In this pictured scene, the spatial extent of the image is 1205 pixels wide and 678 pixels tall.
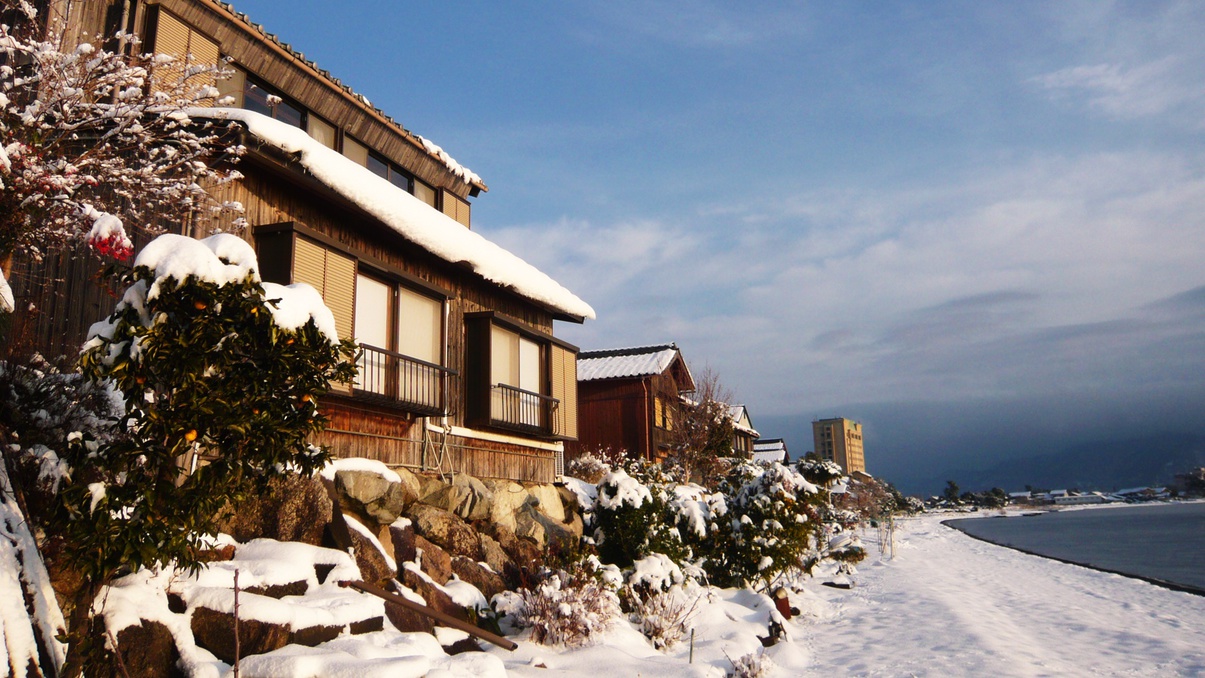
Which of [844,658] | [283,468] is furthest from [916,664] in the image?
[283,468]

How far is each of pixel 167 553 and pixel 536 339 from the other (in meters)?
11.8

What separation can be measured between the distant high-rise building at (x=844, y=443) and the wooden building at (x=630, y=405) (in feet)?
250

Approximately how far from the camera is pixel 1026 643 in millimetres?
15297

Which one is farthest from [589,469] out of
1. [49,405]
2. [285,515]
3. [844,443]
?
[844,443]

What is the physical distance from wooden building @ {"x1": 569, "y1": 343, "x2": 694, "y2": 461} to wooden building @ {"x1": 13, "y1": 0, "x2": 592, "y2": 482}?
13096 mm

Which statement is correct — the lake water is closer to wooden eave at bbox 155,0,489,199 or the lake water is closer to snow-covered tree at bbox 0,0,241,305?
wooden eave at bbox 155,0,489,199

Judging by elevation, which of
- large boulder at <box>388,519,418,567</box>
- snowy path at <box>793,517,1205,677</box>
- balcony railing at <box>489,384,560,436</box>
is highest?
balcony railing at <box>489,384,560,436</box>

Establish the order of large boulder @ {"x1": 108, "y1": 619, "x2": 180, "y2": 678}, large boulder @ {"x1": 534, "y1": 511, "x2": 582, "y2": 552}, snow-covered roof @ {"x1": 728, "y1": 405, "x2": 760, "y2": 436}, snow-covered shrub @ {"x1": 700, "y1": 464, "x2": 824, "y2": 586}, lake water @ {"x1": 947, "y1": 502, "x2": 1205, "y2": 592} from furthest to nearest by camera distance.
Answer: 1. snow-covered roof @ {"x1": 728, "y1": 405, "x2": 760, "y2": 436}
2. lake water @ {"x1": 947, "y1": 502, "x2": 1205, "y2": 592}
3. snow-covered shrub @ {"x1": 700, "y1": 464, "x2": 824, "y2": 586}
4. large boulder @ {"x1": 534, "y1": 511, "x2": 582, "y2": 552}
5. large boulder @ {"x1": 108, "y1": 619, "x2": 180, "y2": 678}

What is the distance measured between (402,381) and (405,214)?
2.68 meters

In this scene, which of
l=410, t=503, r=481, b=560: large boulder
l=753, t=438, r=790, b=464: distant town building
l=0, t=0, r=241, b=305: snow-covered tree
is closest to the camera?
l=0, t=0, r=241, b=305: snow-covered tree

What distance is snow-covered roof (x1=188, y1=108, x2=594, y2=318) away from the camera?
417 inches

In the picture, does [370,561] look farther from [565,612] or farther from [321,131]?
[321,131]

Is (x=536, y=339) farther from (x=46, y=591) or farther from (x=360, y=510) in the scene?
(x=46, y=591)

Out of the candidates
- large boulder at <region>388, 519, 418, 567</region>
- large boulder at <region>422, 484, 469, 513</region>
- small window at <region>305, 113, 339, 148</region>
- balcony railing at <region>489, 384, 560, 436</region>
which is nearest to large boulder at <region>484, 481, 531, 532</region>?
large boulder at <region>422, 484, 469, 513</region>
